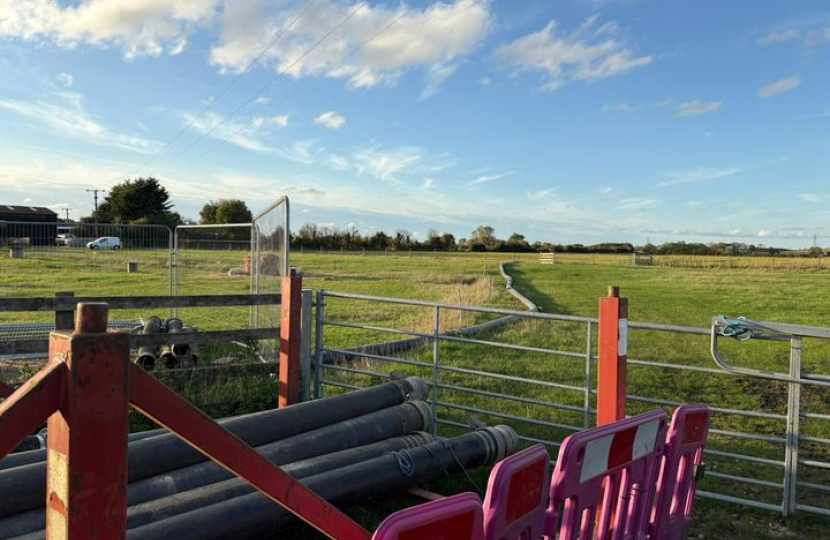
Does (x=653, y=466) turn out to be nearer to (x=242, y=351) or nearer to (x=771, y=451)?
(x=771, y=451)

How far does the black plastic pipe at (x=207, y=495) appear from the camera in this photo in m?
3.31

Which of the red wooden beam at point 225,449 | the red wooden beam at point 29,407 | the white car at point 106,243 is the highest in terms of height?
the white car at point 106,243

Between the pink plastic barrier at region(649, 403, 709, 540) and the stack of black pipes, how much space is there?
5.04ft

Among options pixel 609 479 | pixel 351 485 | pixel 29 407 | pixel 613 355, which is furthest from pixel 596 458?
pixel 29 407

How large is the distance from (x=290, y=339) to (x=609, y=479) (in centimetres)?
380

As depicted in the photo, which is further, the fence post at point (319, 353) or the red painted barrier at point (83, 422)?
the fence post at point (319, 353)

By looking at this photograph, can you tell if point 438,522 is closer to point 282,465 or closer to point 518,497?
point 518,497

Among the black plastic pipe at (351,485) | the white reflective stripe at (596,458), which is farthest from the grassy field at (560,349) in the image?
the white reflective stripe at (596,458)

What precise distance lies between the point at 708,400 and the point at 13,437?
781 centimetres

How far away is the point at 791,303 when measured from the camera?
900 inches

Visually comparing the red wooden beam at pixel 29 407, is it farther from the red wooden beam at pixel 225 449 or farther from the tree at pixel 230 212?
the tree at pixel 230 212

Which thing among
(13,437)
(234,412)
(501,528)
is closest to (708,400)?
(234,412)

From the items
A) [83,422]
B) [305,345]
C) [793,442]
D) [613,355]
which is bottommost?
[793,442]

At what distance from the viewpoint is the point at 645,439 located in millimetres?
3467
